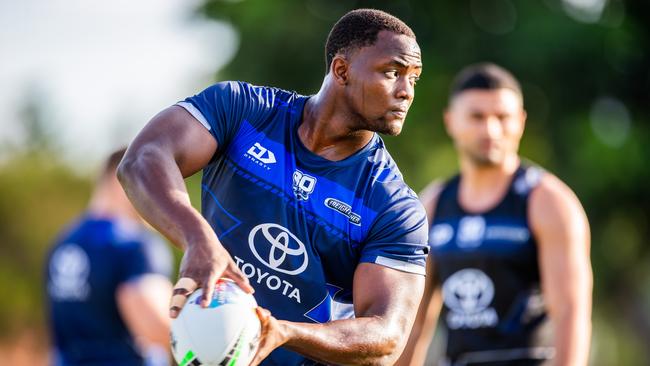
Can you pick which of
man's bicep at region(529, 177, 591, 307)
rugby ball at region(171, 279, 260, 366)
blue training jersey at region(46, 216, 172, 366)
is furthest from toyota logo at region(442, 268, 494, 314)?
rugby ball at region(171, 279, 260, 366)

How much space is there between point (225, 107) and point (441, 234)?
10.8 feet

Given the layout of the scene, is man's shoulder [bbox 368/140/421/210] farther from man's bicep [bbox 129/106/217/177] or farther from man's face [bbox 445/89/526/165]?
man's face [bbox 445/89/526/165]

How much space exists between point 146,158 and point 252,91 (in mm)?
733

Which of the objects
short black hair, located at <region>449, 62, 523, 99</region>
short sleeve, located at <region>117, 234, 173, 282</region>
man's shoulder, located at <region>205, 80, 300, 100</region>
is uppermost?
short black hair, located at <region>449, 62, 523, 99</region>

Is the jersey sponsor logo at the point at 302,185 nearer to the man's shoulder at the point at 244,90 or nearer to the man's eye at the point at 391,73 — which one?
the man's shoulder at the point at 244,90

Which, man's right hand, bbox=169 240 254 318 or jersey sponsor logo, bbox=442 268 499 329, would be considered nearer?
man's right hand, bbox=169 240 254 318

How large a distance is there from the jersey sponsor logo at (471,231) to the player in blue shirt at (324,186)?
8.52 ft

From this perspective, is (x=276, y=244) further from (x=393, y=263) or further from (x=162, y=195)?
(x=162, y=195)

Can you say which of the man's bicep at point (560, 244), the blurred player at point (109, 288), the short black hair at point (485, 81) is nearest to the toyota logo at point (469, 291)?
the man's bicep at point (560, 244)

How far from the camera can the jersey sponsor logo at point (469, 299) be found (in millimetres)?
7047

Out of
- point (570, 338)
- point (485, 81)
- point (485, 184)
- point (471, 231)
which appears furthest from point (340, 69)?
point (485, 81)

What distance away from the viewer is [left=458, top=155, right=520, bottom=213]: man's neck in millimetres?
7245

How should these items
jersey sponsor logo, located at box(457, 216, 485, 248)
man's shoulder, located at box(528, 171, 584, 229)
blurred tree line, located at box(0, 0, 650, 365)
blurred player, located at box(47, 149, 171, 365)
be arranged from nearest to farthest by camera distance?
man's shoulder, located at box(528, 171, 584, 229), jersey sponsor logo, located at box(457, 216, 485, 248), blurred player, located at box(47, 149, 171, 365), blurred tree line, located at box(0, 0, 650, 365)

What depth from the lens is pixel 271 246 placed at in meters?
4.48
